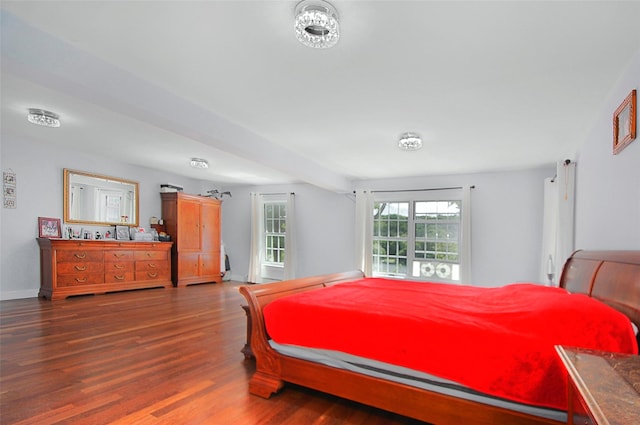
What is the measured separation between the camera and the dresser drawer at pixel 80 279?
499 cm

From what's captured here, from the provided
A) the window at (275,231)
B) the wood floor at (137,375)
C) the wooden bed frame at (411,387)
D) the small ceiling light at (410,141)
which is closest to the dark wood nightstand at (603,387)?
the wooden bed frame at (411,387)

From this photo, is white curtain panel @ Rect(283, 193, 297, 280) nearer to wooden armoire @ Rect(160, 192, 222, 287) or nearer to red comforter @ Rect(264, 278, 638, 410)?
wooden armoire @ Rect(160, 192, 222, 287)

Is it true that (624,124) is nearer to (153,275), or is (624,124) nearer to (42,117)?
(42,117)

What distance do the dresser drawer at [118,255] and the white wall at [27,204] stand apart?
0.90 metres

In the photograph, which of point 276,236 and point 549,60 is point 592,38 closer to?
point 549,60

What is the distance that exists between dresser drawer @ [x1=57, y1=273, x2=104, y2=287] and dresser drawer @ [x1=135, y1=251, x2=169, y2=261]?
0.67 m

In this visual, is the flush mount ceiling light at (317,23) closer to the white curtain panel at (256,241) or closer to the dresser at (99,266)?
the dresser at (99,266)

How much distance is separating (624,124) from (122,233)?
695cm

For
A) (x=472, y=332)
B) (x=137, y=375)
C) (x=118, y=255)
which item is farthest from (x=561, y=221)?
(x=118, y=255)

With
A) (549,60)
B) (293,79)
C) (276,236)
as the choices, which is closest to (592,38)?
(549,60)

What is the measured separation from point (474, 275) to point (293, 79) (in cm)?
475

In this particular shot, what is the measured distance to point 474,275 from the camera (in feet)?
18.4

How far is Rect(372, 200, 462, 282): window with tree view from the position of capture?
5.88 metres

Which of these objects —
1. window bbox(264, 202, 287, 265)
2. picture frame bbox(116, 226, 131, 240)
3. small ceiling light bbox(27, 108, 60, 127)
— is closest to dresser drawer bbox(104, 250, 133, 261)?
picture frame bbox(116, 226, 131, 240)
